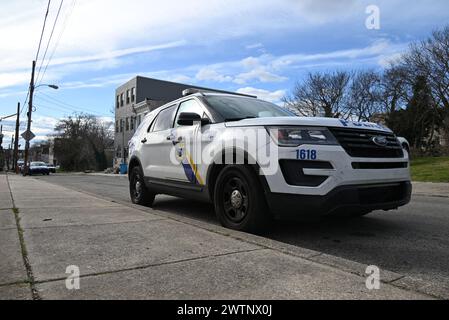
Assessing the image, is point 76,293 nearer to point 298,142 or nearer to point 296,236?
point 298,142

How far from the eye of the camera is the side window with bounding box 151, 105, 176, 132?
638cm

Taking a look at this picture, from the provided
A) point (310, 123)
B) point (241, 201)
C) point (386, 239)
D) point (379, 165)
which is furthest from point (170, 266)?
point (386, 239)

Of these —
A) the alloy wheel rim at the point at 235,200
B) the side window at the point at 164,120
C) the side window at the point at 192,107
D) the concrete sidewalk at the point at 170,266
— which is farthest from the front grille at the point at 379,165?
the side window at the point at 164,120

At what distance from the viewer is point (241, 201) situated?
4.48 m

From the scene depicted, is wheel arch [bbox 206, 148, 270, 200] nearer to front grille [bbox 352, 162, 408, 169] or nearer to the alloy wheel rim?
the alloy wheel rim

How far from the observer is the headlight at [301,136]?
3.99 m

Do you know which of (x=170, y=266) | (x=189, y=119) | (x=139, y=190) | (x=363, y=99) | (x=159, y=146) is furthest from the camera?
(x=363, y=99)

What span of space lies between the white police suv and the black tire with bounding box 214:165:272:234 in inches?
0.4

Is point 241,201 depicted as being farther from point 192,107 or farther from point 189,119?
point 192,107

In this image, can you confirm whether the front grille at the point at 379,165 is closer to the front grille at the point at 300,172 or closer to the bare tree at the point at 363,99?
the front grille at the point at 300,172

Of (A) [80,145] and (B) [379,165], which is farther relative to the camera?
(A) [80,145]

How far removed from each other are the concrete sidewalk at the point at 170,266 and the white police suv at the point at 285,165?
1.38ft

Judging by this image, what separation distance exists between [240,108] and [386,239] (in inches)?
95.6

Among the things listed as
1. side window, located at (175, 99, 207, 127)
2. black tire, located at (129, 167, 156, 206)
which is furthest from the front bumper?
black tire, located at (129, 167, 156, 206)
